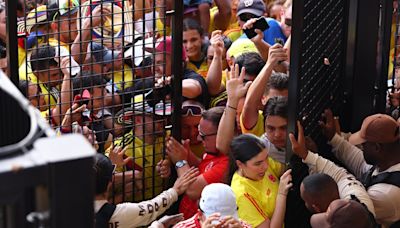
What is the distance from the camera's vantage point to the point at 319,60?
462 centimetres

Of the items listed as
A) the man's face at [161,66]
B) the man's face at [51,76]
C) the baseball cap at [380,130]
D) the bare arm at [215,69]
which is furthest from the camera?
the bare arm at [215,69]

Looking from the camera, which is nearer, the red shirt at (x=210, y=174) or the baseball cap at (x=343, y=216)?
the baseball cap at (x=343, y=216)

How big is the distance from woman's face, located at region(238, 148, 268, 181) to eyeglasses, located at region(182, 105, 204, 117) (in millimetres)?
632

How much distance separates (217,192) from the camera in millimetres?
3586

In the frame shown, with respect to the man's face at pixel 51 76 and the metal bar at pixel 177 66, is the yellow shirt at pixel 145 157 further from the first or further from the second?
the man's face at pixel 51 76

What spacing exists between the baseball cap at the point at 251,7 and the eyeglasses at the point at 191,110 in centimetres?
145

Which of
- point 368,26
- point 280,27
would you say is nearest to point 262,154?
A: point 368,26

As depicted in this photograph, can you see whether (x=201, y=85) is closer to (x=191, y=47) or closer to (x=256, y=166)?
(x=191, y=47)

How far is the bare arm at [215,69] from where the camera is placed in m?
4.86

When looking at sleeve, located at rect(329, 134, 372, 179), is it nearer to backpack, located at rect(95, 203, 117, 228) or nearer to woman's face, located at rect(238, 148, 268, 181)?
woman's face, located at rect(238, 148, 268, 181)

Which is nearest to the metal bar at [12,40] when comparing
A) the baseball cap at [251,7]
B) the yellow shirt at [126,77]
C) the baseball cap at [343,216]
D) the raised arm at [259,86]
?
the yellow shirt at [126,77]

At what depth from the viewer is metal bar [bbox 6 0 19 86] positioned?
Answer: 379 centimetres

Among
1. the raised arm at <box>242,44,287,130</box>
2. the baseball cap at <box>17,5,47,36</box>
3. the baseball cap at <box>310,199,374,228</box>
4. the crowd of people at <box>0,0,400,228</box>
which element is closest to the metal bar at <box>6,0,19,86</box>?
the crowd of people at <box>0,0,400,228</box>

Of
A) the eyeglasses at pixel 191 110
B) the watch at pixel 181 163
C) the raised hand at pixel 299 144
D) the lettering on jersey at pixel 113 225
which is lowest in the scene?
the lettering on jersey at pixel 113 225
